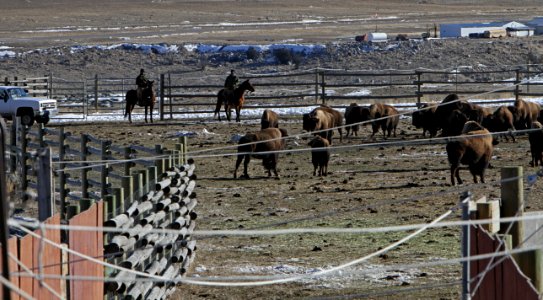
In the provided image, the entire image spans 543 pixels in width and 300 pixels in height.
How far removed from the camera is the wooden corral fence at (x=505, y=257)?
8036 mm

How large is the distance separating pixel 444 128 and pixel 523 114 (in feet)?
7.89

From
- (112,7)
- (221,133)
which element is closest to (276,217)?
(221,133)

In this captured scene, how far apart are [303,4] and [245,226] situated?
11107 cm

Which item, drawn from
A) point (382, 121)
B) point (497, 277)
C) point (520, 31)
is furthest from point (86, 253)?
point (520, 31)

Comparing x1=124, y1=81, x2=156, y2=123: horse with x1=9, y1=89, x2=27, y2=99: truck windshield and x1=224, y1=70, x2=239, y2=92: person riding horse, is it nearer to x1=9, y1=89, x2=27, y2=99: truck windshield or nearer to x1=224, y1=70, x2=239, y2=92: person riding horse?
x1=224, y1=70, x2=239, y2=92: person riding horse

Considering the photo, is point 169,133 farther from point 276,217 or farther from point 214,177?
point 276,217

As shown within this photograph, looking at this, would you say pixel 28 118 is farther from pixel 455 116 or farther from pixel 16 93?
pixel 455 116

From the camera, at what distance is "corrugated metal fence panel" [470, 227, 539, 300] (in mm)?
7902

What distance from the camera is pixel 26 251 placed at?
7.88m

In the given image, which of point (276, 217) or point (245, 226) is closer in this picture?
point (245, 226)

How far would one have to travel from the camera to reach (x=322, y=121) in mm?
29469

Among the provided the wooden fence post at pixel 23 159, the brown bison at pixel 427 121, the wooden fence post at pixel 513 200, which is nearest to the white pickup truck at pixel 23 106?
the brown bison at pixel 427 121

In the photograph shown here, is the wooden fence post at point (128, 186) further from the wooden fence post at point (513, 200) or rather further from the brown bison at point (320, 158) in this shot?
the brown bison at point (320, 158)

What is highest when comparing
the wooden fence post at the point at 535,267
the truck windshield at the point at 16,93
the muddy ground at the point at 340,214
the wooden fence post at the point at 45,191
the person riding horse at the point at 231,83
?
the person riding horse at the point at 231,83
